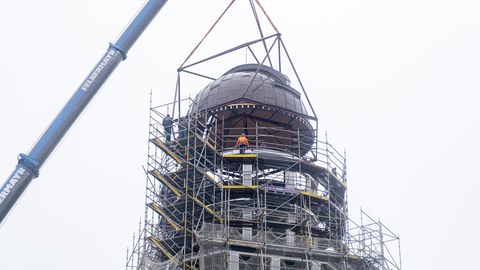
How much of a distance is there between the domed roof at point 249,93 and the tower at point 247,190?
10 cm

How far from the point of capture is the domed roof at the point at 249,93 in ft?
236

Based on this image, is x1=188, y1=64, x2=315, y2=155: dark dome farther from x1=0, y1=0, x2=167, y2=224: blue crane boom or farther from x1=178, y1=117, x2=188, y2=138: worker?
x1=0, y1=0, x2=167, y2=224: blue crane boom

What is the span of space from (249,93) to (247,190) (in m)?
8.71

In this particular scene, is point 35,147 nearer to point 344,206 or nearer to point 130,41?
point 130,41

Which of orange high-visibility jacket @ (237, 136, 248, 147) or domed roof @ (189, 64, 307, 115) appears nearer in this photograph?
orange high-visibility jacket @ (237, 136, 248, 147)

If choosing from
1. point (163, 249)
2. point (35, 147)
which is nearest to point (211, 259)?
point (163, 249)

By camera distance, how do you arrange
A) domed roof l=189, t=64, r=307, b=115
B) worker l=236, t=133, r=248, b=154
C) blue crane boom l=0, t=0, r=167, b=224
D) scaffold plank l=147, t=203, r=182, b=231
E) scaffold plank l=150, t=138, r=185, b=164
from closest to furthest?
1. blue crane boom l=0, t=0, r=167, b=224
2. scaffold plank l=147, t=203, r=182, b=231
3. scaffold plank l=150, t=138, r=185, b=164
4. worker l=236, t=133, r=248, b=154
5. domed roof l=189, t=64, r=307, b=115

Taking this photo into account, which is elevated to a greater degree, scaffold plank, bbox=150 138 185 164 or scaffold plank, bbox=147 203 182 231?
scaffold plank, bbox=150 138 185 164

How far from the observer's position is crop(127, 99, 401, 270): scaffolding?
6312 cm

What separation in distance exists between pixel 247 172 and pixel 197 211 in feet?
17.3

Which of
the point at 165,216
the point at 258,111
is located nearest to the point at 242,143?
the point at 258,111

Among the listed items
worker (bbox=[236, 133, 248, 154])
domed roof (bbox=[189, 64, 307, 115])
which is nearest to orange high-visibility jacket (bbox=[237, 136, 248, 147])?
worker (bbox=[236, 133, 248, 154])

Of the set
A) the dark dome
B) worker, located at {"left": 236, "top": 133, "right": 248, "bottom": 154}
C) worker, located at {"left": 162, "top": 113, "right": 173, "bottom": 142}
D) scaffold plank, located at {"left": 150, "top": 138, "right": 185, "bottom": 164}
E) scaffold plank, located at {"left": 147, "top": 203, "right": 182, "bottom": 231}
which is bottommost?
scaffold plank, located at {"left": 147, "top": 203, "right": 182, "bottom": 231}

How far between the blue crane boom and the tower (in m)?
7.22
